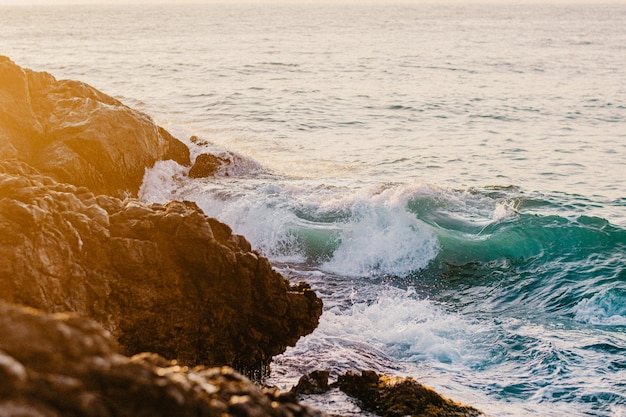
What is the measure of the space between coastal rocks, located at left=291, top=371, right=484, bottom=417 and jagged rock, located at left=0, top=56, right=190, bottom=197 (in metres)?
8.39

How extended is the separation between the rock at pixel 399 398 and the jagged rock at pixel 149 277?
1.20 m

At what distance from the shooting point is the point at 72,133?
1666 centimetres

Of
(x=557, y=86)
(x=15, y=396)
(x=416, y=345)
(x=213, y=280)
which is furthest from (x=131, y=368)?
(x=557, y=86)

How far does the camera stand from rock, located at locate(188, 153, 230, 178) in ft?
71.8

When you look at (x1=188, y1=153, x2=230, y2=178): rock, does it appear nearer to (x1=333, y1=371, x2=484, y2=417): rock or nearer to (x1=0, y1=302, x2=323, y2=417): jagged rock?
(x1=333, y1=371, x2=484, y2=417): rock

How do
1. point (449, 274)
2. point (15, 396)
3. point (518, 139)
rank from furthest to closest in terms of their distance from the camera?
point (518, 139)
point (449, 274)
point (15, 396)

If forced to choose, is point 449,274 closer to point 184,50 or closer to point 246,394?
point 246,394

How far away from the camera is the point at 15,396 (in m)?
3.38

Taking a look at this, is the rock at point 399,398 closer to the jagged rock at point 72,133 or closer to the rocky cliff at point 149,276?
the rocky cliff at point 149,276

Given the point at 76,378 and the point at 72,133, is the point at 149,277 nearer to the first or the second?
the point at 76,378

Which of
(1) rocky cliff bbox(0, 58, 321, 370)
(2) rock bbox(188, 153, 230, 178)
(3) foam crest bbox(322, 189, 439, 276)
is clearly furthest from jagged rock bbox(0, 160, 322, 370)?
(2) rock bbox(188, 153, 230, 178)

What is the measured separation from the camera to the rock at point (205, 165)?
71.8 ft

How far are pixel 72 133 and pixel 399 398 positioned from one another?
35.4 ft

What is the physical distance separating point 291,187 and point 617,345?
10.5 m
